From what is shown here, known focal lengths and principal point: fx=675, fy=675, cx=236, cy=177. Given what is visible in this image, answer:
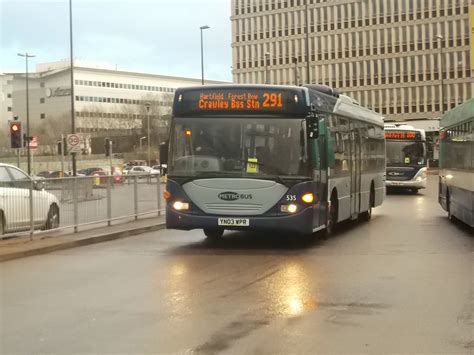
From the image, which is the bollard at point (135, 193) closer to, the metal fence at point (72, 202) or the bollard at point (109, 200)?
the metal fence at point (72, 202)

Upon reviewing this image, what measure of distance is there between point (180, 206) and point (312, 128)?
9.26 ft

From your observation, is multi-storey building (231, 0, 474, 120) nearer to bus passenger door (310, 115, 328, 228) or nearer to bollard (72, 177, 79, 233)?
bollard (72, 177, 79, 233)

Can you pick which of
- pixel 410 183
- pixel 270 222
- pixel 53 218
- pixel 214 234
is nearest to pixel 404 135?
pixel 410 183

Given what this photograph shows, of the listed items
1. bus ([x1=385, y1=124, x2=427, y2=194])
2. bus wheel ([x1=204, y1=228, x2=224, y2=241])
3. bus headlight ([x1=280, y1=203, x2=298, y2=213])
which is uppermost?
bus ([x1=385, y1=124, x2=427, y2=194])

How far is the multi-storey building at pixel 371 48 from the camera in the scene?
106562 millimetres

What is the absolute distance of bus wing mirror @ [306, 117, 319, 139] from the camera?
12.2 meters

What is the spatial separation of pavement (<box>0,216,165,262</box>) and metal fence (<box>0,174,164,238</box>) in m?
0.19

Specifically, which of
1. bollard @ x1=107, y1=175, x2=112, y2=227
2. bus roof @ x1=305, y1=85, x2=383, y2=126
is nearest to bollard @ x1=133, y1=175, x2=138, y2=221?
bollard @ x1=107, y1=175, x2=112, y2=227

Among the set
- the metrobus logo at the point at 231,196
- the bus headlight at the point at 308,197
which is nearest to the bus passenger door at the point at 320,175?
the bus headlight at the point at 308,197

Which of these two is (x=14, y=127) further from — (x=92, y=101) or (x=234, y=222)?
(x=92, y=101)

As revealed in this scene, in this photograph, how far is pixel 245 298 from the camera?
7.82 metres

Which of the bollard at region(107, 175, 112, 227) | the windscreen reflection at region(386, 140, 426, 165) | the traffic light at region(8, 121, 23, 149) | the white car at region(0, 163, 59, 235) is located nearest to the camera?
the white car at region(0, 163, 59, 235)

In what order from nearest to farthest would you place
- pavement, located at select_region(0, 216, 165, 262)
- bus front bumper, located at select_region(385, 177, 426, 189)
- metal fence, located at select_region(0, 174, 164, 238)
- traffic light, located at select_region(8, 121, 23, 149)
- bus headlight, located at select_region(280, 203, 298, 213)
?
bus headlight, located at select_region(280, 203, 298, 213) → pavement, located at select_region(0, 216, 165, 262) → metal fence, located at select_region(0, 174, 164, 238) → traffic light, located at select_region(8, 121, 23, 149) → bus front bumper, located at select_region(385, 177, 426, 189)

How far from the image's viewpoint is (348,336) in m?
6.00
